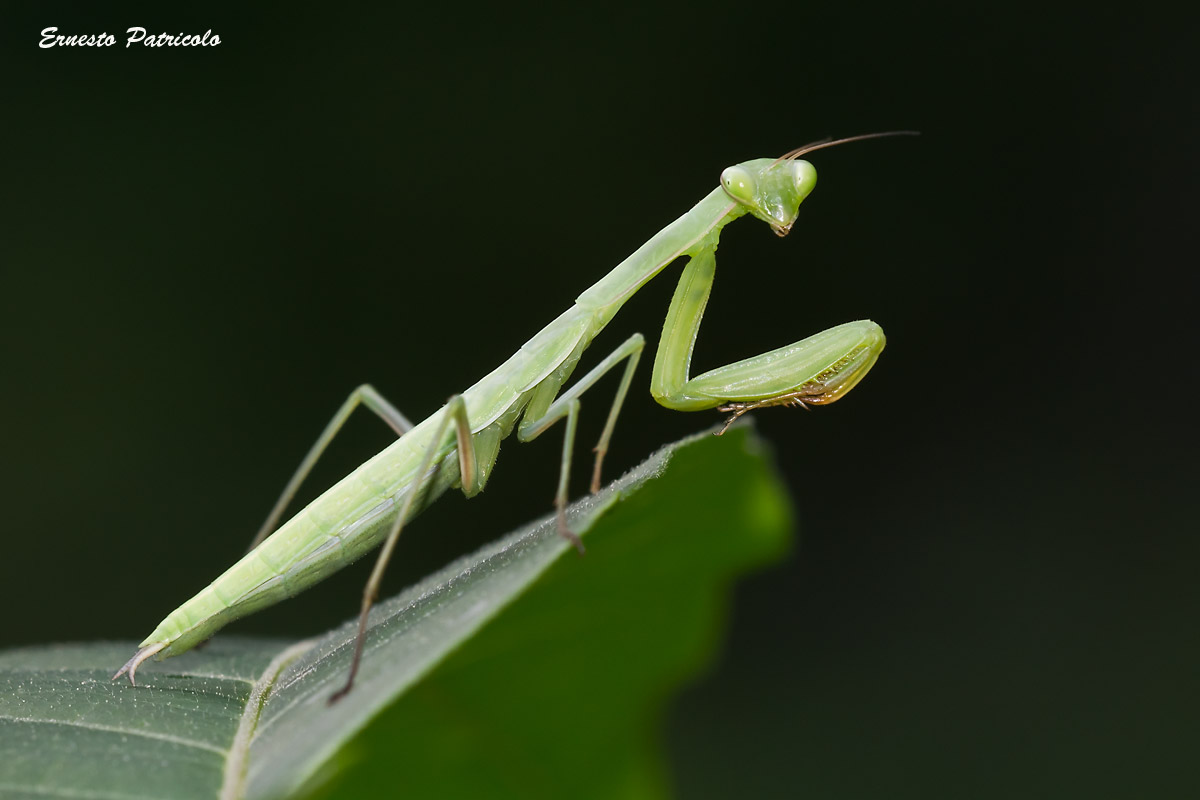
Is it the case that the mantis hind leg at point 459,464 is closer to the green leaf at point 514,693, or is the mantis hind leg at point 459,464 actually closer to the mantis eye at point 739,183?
the green leaf at point 514,693

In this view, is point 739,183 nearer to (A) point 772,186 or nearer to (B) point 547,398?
(A) point 772,186

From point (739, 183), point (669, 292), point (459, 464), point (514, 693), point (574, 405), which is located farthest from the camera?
point (669, 292)

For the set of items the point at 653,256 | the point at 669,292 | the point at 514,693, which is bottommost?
the point at 514,693

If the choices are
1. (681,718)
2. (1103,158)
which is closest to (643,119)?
(1103,158)

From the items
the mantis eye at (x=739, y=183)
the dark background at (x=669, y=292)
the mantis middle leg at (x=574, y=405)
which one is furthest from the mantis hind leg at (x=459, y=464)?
the dark background at (x=669, y=292)

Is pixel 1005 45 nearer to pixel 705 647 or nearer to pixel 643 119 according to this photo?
pixel 643 119

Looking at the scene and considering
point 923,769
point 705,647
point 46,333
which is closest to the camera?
point 705,647

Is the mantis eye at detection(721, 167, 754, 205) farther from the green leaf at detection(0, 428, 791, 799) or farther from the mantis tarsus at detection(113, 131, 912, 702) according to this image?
the green leaf at detection(0, 428, 791, 799)

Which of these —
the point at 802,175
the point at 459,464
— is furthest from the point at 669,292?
the point at 459,464
